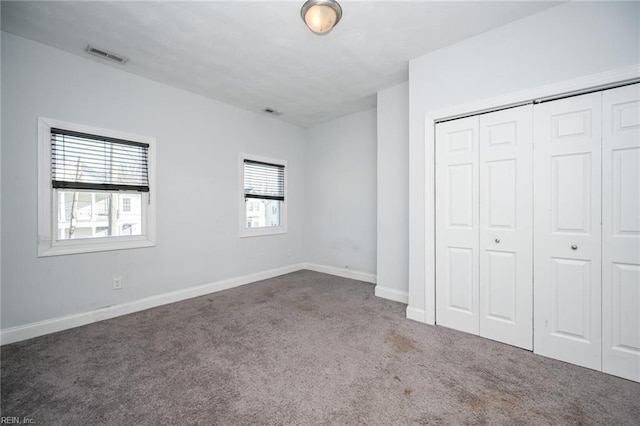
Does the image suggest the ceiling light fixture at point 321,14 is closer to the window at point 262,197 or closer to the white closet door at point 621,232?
the white closet door at point 621,232

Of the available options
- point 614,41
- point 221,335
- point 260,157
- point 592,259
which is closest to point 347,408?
point 221,335

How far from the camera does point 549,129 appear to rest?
87.3 inches

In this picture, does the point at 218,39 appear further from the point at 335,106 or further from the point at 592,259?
the point at 592,259

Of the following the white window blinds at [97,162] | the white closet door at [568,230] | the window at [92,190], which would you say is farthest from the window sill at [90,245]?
the white closet door at [568,230]

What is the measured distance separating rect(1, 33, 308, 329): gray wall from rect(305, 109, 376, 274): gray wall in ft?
2.00

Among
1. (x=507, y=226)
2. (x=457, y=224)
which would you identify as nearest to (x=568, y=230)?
(x=507, y=226)

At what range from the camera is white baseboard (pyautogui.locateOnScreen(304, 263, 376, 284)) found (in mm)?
4383

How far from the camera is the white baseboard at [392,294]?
3.44m

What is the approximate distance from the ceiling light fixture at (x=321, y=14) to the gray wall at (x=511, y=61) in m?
1.25

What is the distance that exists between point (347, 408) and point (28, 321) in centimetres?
315

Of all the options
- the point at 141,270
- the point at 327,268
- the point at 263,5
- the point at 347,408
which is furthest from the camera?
the point at 327,268

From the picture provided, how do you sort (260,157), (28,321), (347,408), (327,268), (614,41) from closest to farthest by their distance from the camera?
(347,408) → (614,41) → (28,321) → (260,157) → (327,268)

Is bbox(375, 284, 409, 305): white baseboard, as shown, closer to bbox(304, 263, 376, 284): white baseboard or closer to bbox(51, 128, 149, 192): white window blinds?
bbox(304, 263, 376, 284): white baseboard

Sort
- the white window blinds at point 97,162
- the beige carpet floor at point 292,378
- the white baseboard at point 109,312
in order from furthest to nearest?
the white window blinds at point 97,162
the white baseboard at point 109,312
the beige carpet floor at point 292,378
